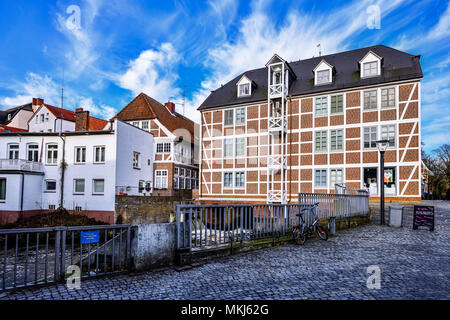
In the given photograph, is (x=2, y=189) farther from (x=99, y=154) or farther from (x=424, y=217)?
(x=424, y=217)

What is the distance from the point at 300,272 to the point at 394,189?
63.3 feet

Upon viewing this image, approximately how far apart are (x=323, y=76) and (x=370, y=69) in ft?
11.6

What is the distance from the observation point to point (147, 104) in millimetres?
35594

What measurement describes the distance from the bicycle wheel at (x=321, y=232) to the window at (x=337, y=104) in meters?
16.6

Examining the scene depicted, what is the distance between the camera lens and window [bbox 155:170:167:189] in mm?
33656

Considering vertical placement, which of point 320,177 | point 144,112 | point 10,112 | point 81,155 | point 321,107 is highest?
point 10,112

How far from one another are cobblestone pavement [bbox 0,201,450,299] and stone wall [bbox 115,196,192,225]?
1957 cm

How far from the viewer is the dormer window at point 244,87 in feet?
A: 95.2

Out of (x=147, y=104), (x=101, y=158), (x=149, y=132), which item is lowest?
(x=101, y=158)

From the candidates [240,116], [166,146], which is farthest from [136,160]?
[240,116]

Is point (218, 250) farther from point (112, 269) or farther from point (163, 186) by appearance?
point (163, 186)

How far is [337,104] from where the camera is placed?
24.9 m
